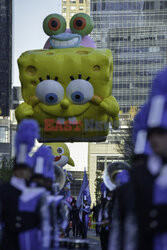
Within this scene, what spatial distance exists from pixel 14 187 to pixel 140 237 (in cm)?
216

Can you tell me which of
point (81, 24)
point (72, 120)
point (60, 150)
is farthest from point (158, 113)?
point (60, 150)

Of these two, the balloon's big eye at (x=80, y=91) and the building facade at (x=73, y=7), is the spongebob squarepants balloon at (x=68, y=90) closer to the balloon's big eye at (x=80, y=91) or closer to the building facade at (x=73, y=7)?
the balloon's big eye at (x=80, y=91)

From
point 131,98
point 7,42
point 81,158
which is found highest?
point 7,42

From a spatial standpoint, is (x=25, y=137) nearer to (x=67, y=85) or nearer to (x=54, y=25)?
(x=67, y=85)

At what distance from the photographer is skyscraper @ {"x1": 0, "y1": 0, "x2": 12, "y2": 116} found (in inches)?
4705

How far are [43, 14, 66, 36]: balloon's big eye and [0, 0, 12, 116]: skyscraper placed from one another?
334 ft

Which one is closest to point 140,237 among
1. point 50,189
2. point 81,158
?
point 50,189

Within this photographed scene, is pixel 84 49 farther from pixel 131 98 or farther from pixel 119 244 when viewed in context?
pixel 131 98

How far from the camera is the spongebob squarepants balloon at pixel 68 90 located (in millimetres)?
17656

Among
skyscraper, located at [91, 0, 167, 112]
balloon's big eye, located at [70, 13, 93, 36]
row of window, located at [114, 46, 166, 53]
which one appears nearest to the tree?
balloon's big eye, located at [70, 13, 93, 36]

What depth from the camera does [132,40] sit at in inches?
4232

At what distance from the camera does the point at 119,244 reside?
17.8ft

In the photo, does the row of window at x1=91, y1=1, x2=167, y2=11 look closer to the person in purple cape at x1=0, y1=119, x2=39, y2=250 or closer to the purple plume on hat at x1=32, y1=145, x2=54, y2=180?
the purple plume on hat at x1=32, y1=145, x2=54, y2=180

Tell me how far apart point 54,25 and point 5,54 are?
10317 cm
